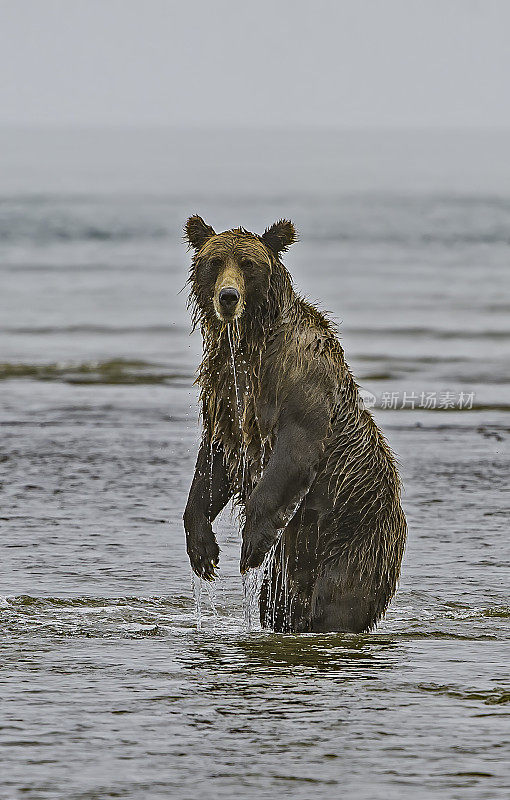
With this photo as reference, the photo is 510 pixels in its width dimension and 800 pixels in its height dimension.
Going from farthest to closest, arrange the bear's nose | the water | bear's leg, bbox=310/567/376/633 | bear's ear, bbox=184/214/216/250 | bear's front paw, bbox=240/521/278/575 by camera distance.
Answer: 1. bear's ear, bbox=184/214/216/250
2. bear's leg, bbox=310/567/376/633
3. bear's front paw, bbox=240/521/278/575
4. the bear's nose
5. the water

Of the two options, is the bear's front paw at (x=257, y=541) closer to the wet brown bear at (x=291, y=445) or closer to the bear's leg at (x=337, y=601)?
the wet brown bear at (x=291, y=445)

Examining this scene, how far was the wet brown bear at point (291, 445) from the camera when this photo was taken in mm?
6121

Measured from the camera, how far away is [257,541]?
20.1 ft

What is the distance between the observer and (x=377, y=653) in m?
5.75

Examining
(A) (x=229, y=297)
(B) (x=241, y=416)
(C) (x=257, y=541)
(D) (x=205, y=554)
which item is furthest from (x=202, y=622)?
(A) (x=229, y=297)

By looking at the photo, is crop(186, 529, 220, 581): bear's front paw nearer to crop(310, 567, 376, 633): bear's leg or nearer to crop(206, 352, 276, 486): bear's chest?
crop(206, 352, 276, 486): bear's chest

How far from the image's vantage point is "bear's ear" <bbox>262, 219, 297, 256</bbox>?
20.6 ft

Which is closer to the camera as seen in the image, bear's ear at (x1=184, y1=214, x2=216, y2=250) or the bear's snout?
the bear's snout

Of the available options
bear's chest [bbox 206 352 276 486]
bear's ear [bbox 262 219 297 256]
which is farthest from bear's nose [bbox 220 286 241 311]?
bear's ear [bbox 262 219 297 256]

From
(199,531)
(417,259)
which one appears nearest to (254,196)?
(417,259)

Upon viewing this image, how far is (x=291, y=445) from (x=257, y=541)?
0.42 m

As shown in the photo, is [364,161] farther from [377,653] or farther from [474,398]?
[377,653]

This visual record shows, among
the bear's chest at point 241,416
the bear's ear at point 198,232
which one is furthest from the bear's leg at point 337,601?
the bear's ear at point 198,232

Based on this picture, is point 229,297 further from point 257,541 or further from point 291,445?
point 257,541
